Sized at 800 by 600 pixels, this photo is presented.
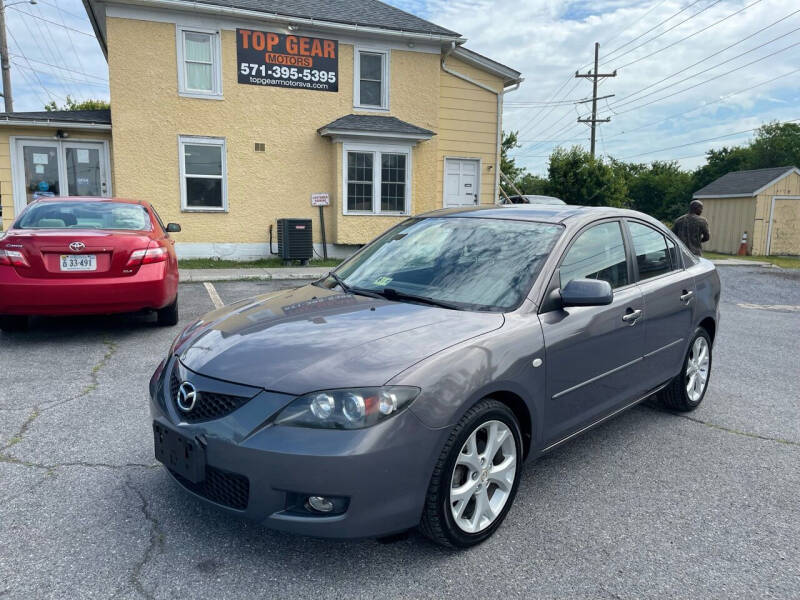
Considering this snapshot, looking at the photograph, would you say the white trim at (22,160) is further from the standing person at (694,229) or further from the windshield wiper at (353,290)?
the standing person at (694,229)

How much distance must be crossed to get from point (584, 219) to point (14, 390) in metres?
4.32

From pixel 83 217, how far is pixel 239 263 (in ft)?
24.4

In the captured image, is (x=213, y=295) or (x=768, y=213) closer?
(x=213, y=295)

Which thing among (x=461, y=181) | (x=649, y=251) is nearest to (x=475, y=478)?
(x=649, y=251)

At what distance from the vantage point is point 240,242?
14.5 meters

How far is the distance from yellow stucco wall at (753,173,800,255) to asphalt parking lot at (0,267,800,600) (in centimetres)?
2379

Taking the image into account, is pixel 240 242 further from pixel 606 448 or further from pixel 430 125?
pixel 606 448

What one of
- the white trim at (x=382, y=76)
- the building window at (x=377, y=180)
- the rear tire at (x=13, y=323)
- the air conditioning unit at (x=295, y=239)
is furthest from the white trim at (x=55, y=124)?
the rear tire at (x=13, y=323)

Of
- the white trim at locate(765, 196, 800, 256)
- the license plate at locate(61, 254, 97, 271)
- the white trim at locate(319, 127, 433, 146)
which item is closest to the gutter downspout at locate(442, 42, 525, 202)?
the white trim at locate(319, 127, 433, 146)

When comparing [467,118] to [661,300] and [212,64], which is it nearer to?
[212,64]

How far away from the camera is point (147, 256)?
20.1 feet

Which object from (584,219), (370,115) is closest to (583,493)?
(584,219)

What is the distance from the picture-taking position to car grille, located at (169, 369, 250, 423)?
2438 millimetres

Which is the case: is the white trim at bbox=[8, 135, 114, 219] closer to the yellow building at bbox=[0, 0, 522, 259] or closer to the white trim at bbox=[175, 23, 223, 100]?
the yellow building at bbox=[0, 0, 522, 259]
